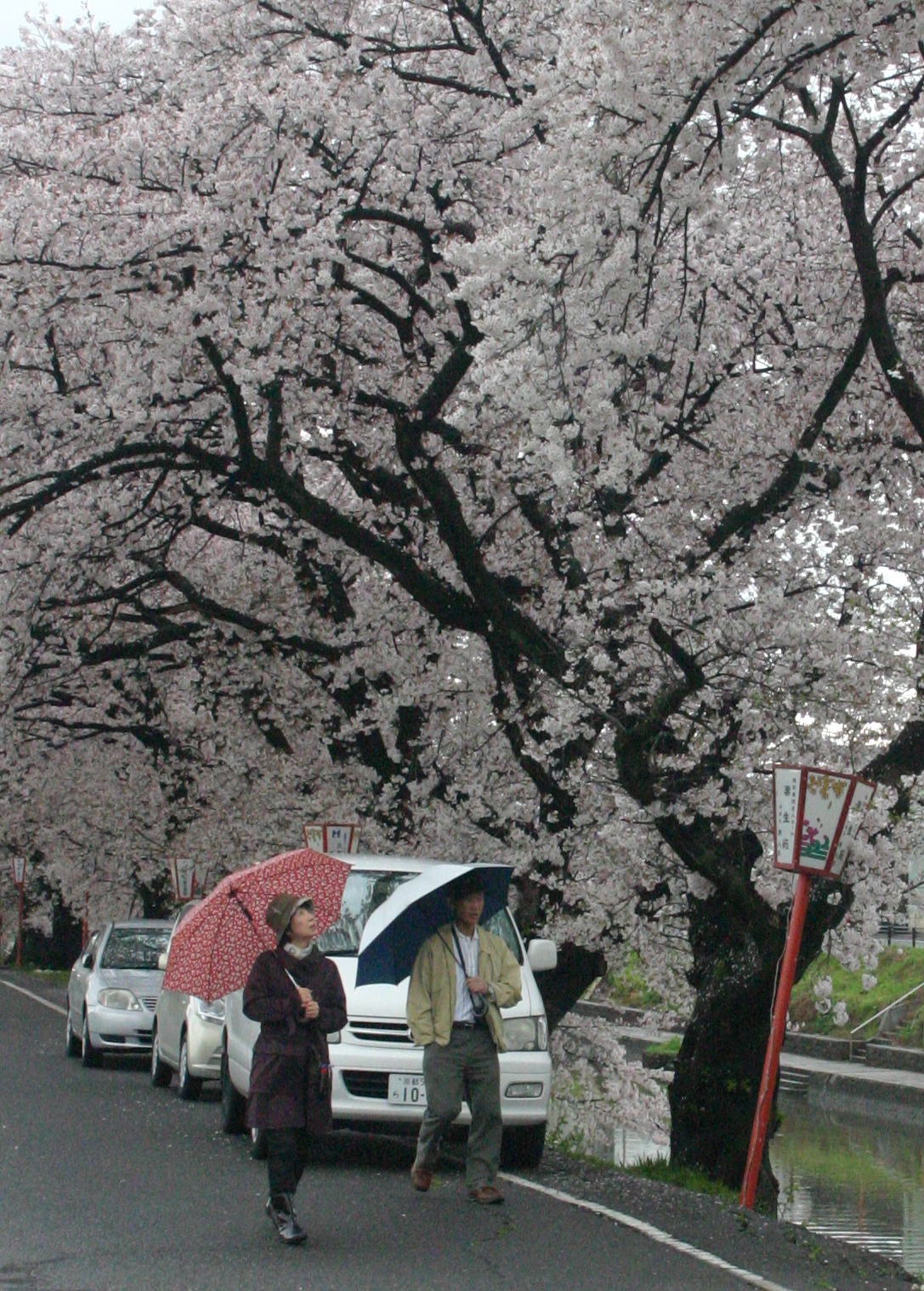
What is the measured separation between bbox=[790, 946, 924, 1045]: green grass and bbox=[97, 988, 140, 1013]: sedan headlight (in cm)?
2292

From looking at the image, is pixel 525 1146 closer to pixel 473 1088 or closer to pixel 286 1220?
pixel 473 1088

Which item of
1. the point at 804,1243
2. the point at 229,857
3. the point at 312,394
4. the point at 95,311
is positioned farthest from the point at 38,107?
the point at 229,857

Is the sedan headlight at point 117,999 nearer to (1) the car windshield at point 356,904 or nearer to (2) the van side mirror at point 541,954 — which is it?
(1) the car windshield at point 356,904

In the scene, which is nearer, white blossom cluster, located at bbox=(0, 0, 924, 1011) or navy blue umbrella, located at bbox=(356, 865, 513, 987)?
navy blue umbrella, located at bbox=(356, 865, 513, 987)

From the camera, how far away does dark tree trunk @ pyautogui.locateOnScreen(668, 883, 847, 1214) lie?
13.6m

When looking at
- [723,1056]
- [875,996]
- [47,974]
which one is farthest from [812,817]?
[47,974]

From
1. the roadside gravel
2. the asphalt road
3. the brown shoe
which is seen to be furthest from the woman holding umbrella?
the roadside gravel

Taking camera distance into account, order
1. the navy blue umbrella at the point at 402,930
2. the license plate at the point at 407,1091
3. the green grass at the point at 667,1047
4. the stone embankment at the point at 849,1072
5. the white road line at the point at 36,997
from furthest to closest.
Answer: the green grass at the point at 667,1047 < the white road line at the point at 36,997 < the stone embankment at the point at 849,1072 < the license plate at the point at 407,1091 < the navy blue umbrella at the point at 402,930

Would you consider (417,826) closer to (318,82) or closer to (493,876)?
(318,82)

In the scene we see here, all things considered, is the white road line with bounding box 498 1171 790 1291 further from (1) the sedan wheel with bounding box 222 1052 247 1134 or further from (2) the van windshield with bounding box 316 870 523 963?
(1) the sedan wheel with bounding box 222 1052 247 1134

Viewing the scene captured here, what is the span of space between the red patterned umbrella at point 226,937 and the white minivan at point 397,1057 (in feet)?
4.63

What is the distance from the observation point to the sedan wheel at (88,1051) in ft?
63.5

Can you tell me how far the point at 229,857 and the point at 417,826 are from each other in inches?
397

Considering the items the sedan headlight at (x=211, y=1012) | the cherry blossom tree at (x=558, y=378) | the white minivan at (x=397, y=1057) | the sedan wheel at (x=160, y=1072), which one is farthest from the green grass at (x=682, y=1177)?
the sedan wheel at (x=160, y=1072)
